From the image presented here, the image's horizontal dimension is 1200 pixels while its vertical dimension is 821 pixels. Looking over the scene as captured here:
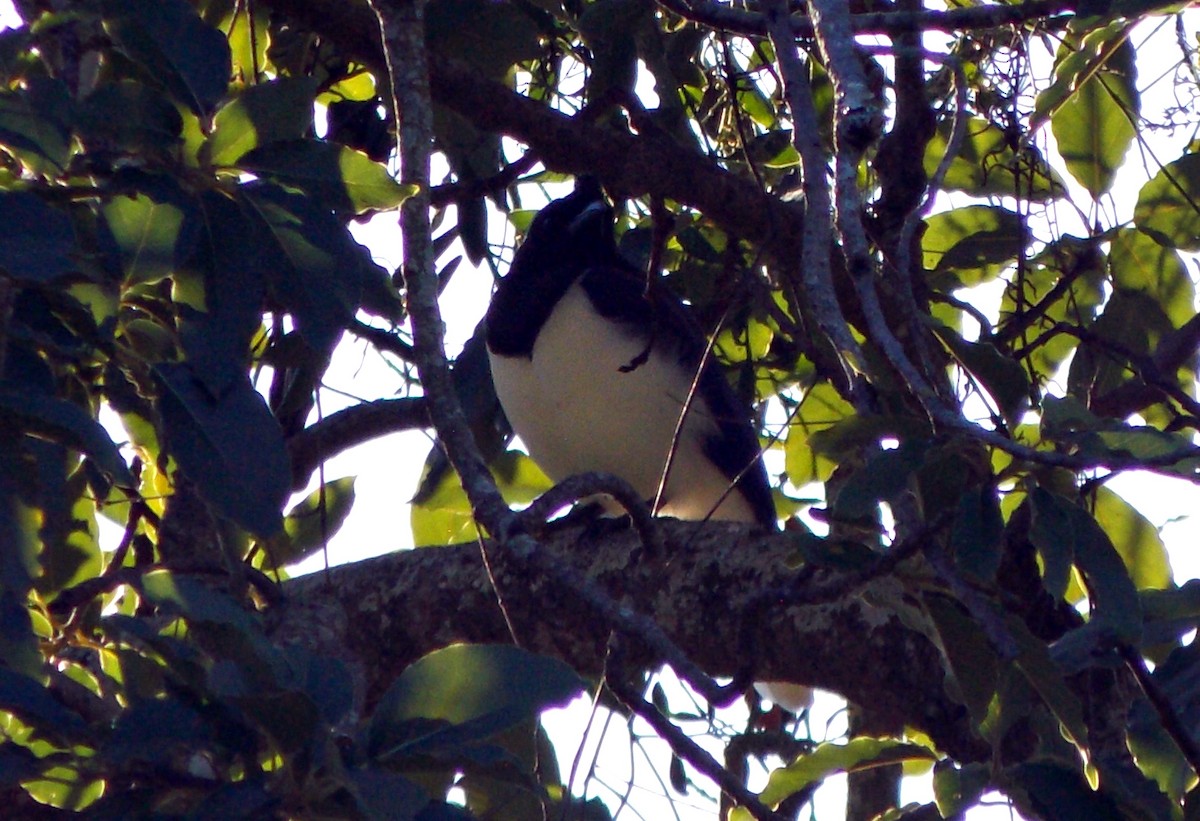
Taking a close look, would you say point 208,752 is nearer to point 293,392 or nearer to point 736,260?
point 293,392

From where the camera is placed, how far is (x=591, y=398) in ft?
12.5

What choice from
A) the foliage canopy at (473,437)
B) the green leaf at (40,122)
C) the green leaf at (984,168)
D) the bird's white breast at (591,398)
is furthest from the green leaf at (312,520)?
the green leaf at (40,122)

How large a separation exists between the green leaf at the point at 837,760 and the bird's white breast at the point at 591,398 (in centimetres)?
180

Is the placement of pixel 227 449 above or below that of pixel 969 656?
above

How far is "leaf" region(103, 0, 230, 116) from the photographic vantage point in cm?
172

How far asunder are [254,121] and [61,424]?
439 mm

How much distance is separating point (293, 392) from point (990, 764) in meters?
1.76

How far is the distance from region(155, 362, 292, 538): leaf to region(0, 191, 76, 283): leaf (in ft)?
0.75

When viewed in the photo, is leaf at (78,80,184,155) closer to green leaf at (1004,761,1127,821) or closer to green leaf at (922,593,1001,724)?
green leaf at (922,593,1001,724)

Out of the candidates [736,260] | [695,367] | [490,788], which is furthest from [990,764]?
[695,367]

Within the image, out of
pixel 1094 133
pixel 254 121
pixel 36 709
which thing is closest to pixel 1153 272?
pixel 1094 133

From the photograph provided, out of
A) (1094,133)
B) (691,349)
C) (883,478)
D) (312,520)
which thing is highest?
(691,349)

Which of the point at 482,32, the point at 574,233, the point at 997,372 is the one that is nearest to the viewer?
the point at 997,372

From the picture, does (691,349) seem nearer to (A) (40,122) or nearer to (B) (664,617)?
(B) (664,617)
